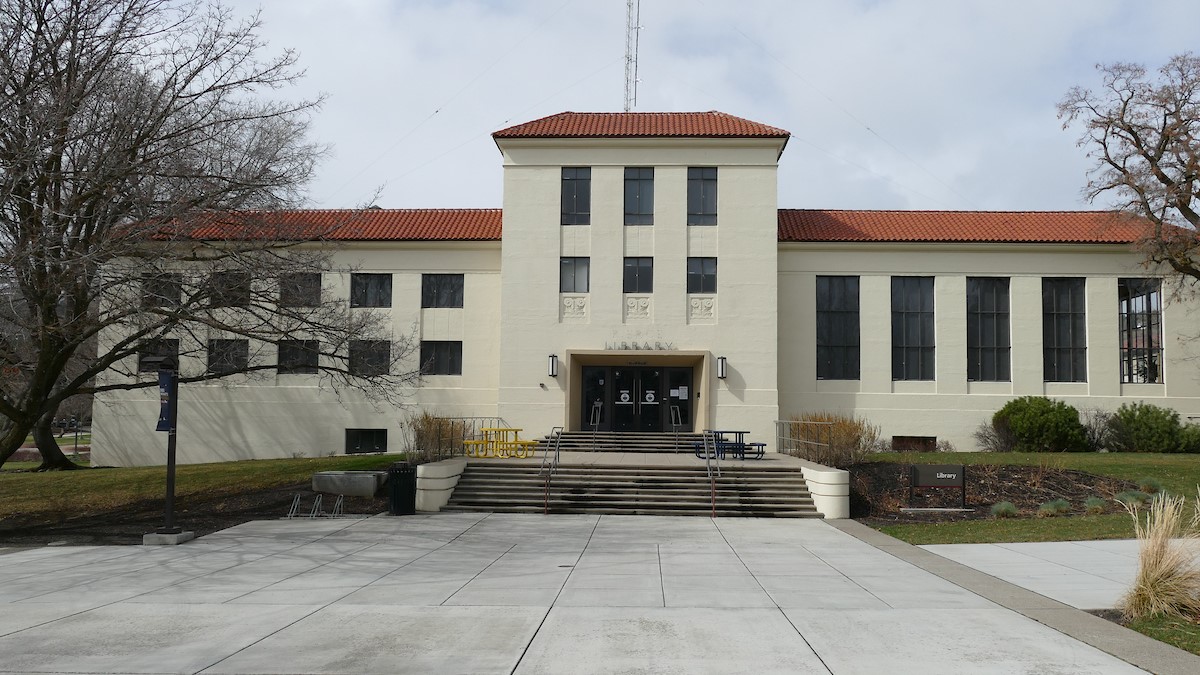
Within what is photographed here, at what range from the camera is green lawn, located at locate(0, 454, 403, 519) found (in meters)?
20.7

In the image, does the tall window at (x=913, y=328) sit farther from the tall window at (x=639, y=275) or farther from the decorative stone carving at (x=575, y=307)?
the decorative stone carving at (x=575, y=307)

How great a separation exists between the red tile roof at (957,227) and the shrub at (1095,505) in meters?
14.4

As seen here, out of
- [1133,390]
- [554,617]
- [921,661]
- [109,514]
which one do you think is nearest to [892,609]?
[921,661]

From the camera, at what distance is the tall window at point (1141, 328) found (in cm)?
3159

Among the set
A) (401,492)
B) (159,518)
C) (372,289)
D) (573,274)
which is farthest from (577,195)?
(159,518)

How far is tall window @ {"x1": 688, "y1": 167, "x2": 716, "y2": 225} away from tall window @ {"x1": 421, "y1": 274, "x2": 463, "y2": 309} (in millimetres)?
9157

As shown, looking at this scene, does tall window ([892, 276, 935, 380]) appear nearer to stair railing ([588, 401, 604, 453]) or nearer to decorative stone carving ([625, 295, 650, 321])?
decorative stone carving ([625, 295, 650, 321])

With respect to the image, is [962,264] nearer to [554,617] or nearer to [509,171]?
[509,171]

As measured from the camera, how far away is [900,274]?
32094 mm

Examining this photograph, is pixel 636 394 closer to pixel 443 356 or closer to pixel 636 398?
pixel 636 398

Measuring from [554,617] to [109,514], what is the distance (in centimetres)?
1527

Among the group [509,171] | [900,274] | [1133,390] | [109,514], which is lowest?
[109,514]

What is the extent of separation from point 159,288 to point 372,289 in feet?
50.9

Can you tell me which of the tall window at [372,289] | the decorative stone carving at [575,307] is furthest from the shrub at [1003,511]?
the tall window at [372,289]
